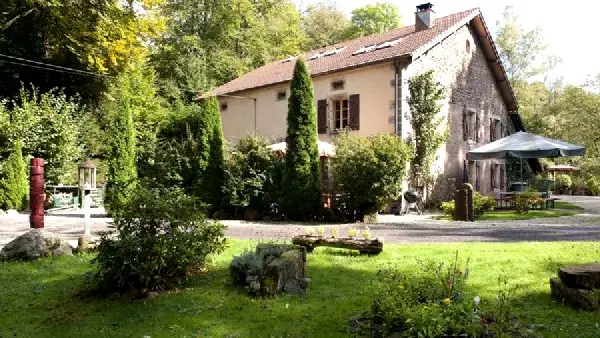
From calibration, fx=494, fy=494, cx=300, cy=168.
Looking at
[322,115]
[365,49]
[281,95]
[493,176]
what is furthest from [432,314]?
[493,176]

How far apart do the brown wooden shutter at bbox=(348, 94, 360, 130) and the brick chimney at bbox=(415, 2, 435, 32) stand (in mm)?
4763

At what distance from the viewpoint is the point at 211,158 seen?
17.9 m

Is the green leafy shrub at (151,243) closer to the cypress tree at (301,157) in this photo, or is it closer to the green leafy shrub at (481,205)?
the cypress tree at (301,157)

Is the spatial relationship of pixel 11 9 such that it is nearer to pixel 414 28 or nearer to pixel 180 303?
pixel 414 28

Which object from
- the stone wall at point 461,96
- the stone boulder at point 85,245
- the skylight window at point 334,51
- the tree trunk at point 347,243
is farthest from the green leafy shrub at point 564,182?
the stone boulder at point 85,245

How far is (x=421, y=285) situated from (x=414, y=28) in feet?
64.7

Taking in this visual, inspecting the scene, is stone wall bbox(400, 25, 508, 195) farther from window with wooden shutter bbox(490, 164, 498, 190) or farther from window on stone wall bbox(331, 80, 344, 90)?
window on stone wall bbox(331, 80, 344, 90)

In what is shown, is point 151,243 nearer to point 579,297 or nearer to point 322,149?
point 579,297

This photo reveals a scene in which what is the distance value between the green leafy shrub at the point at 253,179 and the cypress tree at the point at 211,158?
1.78 ft

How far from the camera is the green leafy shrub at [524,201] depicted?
53.4 feet

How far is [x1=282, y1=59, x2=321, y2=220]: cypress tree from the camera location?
15.9m

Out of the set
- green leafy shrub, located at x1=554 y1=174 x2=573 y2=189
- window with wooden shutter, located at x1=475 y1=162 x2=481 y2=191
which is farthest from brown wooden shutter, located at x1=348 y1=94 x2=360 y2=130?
green leafy shrub, located at x1=554 y1=174 x2=573 y2=189

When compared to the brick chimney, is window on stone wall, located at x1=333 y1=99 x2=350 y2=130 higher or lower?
lower

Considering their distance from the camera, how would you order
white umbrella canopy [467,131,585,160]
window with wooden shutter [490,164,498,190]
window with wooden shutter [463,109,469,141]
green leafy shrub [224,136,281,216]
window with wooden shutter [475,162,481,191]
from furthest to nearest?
1. window with wooden shutter [490,164,498,190]
2. window with wooden shutter [475,162,481,191]
3. window with wooden shutter [463,109,469,141]
4. green leafy shrub [224,136,281,216]
5. white umbrella canopy [467,131,585,160]
